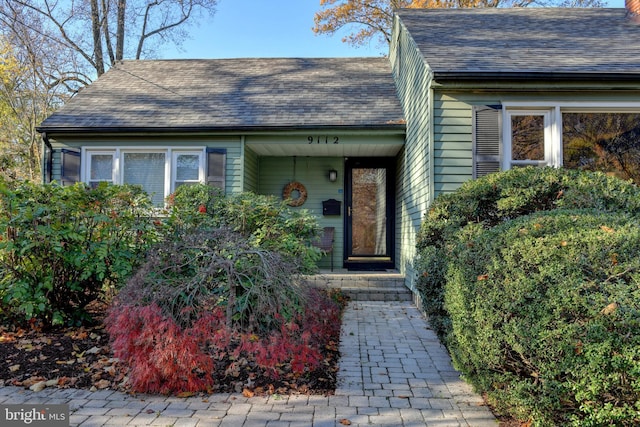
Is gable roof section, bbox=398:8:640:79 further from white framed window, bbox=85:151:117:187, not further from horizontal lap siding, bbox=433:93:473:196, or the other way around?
white framed window, bbox=85:151:117:187

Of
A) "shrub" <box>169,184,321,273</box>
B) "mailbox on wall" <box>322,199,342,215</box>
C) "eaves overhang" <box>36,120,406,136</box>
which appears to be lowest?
"shrub" <box>169,184,321,273</box>

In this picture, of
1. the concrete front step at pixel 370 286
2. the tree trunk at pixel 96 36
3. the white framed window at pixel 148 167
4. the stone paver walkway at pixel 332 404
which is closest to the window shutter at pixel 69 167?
the white framed window at pixel 148 167

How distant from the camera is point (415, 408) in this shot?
2723 mm

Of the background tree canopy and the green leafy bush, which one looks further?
the background tree canopy

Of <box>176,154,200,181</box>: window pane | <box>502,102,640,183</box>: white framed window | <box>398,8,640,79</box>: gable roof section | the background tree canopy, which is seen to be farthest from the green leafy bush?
the background tree canopy

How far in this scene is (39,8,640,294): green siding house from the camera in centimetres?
527

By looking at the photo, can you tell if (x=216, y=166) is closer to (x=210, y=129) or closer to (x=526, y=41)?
(x=210, y=129)

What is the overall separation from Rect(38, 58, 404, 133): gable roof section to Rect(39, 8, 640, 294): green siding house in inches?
1.6

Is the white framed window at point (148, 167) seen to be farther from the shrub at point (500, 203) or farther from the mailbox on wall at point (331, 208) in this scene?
the shrub at point (500, 203)

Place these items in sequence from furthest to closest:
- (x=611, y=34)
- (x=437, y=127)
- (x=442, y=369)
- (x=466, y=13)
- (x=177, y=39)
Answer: (x=177, y=39) → (x=466, y=13) → (x=611, y=34) → (x=437, y=127) → (x=442, y=369)

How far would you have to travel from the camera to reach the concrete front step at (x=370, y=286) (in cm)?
644

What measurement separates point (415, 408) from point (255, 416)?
1.09 metres

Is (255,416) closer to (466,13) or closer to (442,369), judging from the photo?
(442,369)

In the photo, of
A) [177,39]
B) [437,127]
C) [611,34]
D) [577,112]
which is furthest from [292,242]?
[177,39]
